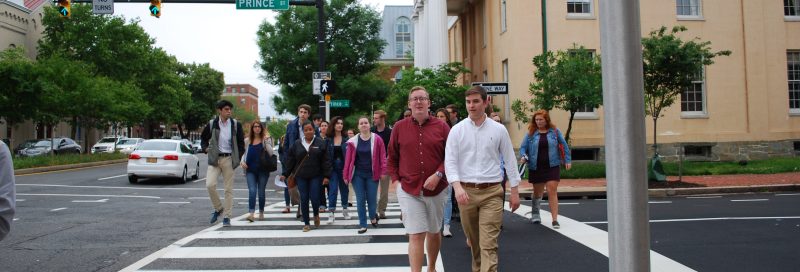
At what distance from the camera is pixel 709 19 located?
2461 centimetres

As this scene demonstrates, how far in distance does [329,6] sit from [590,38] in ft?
48.4

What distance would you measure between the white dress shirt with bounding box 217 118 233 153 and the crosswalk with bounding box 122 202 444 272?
1221 millimetres

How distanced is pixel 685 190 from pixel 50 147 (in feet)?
114

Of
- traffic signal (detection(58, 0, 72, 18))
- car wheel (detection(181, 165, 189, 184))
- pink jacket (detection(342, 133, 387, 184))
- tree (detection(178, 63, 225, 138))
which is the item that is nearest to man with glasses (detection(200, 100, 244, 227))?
pink jacket (detection(342, 133, 387, 184))

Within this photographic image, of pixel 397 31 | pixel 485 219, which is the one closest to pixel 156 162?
pixel 485 219

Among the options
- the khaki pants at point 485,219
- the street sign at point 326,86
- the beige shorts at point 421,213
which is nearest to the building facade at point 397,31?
the street sign at point 326,86

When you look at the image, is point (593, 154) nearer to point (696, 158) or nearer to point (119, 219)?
point (696, 158)

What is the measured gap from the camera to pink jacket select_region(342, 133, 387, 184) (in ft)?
29.3

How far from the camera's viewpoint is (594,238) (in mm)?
8078

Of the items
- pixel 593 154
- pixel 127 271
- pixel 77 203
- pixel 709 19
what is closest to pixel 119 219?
pixel 77 203

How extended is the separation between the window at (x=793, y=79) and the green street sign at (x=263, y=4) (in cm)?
2061

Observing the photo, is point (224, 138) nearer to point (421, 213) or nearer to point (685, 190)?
point (421, 213)

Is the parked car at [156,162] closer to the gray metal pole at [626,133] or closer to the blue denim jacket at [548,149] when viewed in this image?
the blue denim jacket at [548,149]

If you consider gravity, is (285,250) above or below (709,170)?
below
